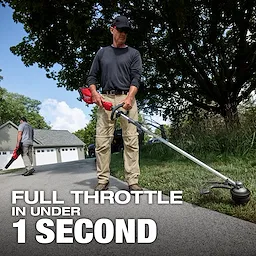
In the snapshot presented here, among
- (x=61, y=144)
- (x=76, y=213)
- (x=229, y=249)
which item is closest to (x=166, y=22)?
(x=76, y=213)

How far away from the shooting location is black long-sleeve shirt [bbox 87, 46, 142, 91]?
11.7 feet

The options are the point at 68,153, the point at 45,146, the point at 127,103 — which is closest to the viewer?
the point at 127,103

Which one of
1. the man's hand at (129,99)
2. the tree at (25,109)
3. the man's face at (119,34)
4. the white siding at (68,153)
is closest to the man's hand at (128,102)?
the man's hand at (129,99)

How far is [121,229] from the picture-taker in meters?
2.18

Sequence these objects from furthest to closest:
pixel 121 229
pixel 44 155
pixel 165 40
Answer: pixel 44 155
pixel 165 40
pixel 121 229

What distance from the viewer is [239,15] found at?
9102mm

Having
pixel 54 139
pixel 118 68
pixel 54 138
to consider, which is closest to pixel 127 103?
pixel 118 68

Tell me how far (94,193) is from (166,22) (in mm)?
7272

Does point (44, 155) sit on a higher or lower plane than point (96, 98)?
lower

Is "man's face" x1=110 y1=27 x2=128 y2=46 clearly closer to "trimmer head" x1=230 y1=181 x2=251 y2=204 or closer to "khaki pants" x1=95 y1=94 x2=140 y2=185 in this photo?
"khaki pants" x1=95 y1=94 x2=140 y2=185

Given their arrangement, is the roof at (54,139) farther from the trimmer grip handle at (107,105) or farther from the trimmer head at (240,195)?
the trimmer head at (240,195)

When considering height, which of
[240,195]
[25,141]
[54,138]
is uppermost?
[25,141]

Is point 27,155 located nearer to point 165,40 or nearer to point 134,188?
point 134,188

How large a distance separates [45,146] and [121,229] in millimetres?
39016
